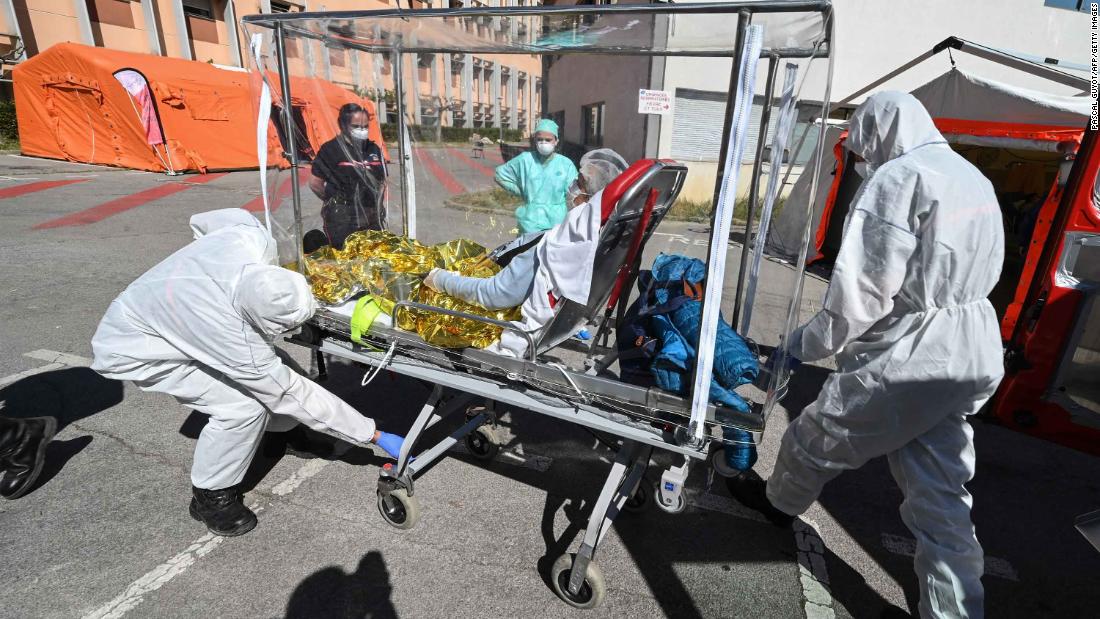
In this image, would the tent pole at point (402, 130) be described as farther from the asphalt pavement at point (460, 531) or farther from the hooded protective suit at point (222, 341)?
the hooded protective suit at point (222, 341)

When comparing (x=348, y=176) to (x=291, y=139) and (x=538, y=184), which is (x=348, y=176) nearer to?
(x=291, y=139)

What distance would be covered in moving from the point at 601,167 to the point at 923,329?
4.95ft

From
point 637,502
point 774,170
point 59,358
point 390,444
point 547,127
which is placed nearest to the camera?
point 774,170

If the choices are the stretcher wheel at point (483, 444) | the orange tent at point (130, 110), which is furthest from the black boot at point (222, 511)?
the orange tent at point (130, 110)

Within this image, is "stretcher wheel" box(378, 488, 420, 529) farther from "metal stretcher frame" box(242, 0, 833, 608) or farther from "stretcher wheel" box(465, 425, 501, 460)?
"stretcher wheel" box(465, 425, 501, 460)

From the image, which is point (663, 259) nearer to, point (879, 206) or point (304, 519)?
point (879, 206)

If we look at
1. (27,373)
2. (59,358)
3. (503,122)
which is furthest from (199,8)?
(503,122)

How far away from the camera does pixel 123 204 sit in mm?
10141

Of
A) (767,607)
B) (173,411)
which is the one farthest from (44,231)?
(767,607)

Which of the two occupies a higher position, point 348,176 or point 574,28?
point 574,28

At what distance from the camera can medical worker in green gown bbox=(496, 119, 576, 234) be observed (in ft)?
10.4

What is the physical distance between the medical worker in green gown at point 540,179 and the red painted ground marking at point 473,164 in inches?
2.4

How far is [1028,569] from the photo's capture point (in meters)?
2.62

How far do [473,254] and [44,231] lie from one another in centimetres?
783
